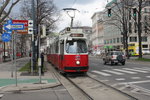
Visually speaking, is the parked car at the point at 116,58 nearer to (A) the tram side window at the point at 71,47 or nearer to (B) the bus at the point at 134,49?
(A) the tram side window at the point at 71,47

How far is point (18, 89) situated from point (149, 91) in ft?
19.2

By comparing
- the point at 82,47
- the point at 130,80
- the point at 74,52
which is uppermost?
the point at 82,47

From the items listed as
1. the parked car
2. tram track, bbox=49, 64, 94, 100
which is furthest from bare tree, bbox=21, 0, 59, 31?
tram track, bbox=49, 64, 94, 100

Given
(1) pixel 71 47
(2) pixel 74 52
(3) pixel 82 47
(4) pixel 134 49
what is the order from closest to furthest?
(2) pixel 74 52, (1) pixel 71 47, (3) pixel 82 47, (4) pixel 134 49

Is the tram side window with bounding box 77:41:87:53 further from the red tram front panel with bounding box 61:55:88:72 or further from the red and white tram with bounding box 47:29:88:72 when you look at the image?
the red tram front panel with bounding box 61:55:88:72

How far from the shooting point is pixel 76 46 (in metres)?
17.3

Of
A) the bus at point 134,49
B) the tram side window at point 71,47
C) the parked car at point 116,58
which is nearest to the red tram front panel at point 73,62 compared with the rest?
the tram side window at point 71,47

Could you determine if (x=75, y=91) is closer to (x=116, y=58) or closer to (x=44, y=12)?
(x=116, y=58)

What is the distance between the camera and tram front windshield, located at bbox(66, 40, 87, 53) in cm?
1720

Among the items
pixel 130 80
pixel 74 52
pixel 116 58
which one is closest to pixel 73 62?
pixel 74 52

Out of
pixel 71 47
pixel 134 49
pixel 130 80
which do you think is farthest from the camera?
pixel 134 49

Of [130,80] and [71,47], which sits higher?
[71,47]

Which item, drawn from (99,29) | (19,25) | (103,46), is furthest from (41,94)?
(99,29)

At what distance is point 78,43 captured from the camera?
57.1 ft
